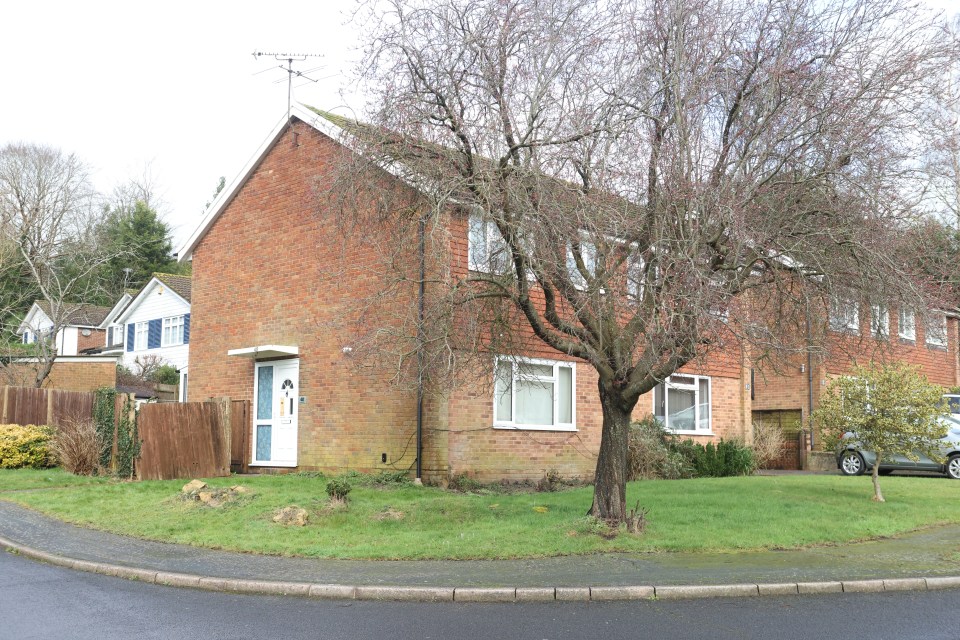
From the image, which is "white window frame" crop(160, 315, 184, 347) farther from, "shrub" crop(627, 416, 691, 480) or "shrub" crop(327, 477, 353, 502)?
"shrub" crop(327, 477, 353, 502)

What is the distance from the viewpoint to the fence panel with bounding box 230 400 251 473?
19750mm

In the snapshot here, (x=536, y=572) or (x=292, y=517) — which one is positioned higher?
(x=292, y=517)

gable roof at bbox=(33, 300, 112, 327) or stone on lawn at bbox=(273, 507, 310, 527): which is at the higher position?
gable roof at bbox=(33, 300, 112, 327)

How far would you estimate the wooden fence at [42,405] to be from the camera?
2175 cm

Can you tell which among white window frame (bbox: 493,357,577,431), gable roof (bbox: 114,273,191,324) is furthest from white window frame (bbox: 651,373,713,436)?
gable roof (bbox: 114,273,191,324)

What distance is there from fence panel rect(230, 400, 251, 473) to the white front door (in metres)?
0.23

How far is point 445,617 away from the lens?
7.91m

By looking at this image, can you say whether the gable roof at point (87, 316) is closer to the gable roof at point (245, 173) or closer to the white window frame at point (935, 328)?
the gable roof at point (245, 173)

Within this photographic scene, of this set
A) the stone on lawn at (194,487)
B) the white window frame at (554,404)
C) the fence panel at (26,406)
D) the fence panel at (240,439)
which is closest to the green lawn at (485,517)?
the stone on lawn at (194,487)

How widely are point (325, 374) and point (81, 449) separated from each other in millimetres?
5303

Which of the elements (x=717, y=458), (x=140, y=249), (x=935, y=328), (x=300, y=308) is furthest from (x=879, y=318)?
(x=140, y=249)

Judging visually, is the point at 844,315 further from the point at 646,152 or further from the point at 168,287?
the point at 168,287

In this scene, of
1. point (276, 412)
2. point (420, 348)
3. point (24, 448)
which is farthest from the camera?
point (24, 448)

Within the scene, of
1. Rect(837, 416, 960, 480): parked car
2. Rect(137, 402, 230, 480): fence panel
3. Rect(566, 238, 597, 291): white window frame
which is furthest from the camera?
Rect(837, 416, 960, 480): parked car
